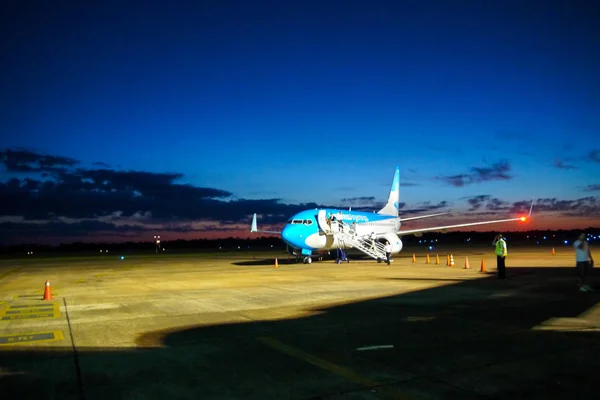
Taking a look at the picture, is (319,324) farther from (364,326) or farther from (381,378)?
(381,378)

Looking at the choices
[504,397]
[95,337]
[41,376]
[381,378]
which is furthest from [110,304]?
[504,397]

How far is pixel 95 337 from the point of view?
8.69 m

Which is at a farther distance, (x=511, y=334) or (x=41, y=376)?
(x=511, y=334)

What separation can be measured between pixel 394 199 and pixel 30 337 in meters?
38.6

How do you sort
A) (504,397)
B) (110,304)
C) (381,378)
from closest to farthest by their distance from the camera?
(504,397)
(381,378)
(110,304)

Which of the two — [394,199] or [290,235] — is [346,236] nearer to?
[290,235]

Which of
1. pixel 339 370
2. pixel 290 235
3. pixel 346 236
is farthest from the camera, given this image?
pixel 346 236

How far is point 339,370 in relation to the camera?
6285 mm

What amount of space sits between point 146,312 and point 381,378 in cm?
734

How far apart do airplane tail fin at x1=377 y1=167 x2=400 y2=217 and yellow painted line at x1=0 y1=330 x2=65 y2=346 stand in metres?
37.0

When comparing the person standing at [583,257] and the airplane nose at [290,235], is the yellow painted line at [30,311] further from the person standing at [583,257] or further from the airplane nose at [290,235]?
the airplane nose at [290,235]

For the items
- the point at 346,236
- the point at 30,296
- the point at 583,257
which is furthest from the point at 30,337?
the point at 346,236

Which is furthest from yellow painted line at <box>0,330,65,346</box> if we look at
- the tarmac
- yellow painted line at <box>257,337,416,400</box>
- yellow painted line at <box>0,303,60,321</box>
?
yellow painted line at <box>257,337,416,400</box>

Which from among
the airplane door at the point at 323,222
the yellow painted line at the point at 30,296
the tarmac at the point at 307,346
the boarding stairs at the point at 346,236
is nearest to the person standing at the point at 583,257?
the tarmac at the point at 307,346
